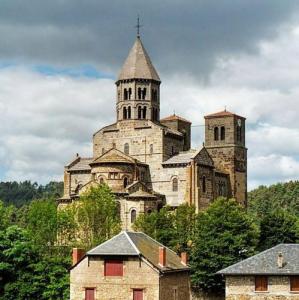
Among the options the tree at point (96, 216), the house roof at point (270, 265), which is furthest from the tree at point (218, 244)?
the house roof at point (270, 265)

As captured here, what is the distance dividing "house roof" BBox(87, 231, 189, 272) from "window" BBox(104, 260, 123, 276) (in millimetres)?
742

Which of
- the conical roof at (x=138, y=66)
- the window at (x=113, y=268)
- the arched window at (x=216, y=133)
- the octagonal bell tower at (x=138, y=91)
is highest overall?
the conical roof at (x=138, y=66)

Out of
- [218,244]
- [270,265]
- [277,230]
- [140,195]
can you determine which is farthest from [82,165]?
[270,265]

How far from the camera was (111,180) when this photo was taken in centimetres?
9188

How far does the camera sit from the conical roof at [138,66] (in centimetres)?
10319

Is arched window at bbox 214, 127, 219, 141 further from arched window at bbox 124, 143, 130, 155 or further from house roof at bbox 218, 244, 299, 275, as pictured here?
house roof at bbox 218, 244, 299, 275

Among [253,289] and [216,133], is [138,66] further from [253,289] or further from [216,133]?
[253,289]

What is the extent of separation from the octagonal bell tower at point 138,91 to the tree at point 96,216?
20.2m

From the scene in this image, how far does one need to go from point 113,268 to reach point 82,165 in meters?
49.3

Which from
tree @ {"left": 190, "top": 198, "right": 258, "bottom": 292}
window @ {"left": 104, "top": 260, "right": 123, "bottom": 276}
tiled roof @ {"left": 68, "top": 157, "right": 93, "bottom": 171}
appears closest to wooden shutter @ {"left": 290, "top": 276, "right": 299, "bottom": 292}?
window @ {"left": 104, "top": 260, "right": 123, "bottom": 276}

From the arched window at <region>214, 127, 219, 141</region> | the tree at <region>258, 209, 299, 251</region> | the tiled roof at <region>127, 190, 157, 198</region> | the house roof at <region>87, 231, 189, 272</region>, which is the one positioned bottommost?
the house roof at <region>87, 231, 189, 272</region>

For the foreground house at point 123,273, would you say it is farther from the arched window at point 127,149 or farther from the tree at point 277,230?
the arched window at point 127,149

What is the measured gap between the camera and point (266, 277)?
5244cm

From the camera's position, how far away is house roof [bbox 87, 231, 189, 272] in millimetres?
53438
